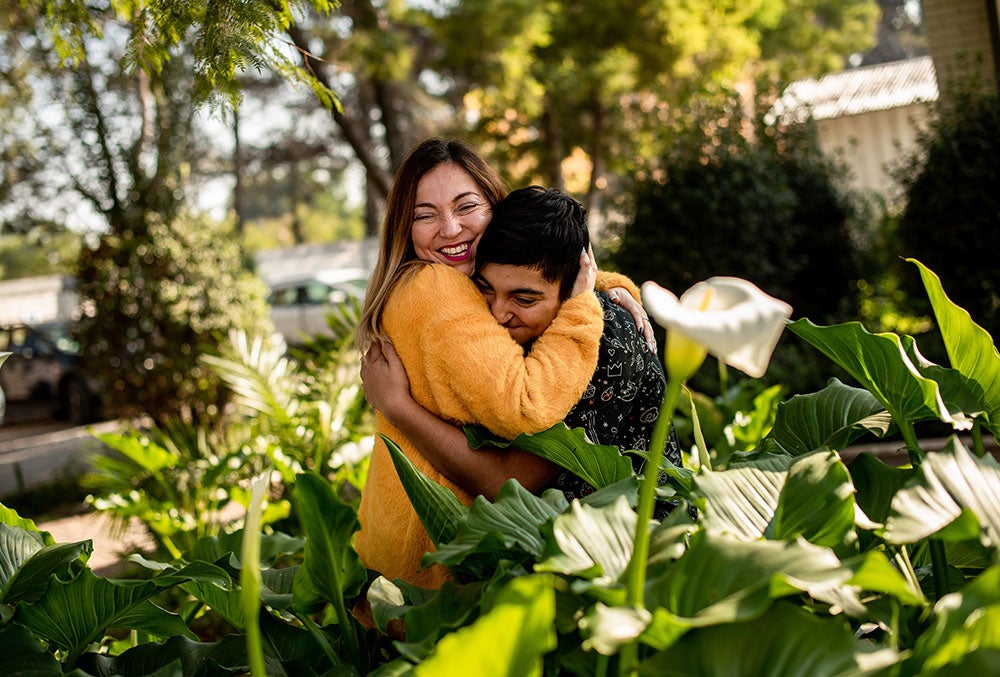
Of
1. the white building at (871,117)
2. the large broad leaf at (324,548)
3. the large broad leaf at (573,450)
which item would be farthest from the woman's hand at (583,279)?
the white building at (871,117)

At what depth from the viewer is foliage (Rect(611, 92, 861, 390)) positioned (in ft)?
22.9

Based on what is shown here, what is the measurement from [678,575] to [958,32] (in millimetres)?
7591

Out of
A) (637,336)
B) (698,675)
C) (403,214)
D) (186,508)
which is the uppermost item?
(403,214)

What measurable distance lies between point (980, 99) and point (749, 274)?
1888 mm

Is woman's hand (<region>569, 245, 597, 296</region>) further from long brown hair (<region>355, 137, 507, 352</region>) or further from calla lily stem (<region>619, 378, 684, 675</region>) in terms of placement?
calla lily stem (<region>619, 378, 684, 675</region>)

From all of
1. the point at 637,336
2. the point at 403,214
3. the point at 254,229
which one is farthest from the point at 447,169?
the point at 254,229

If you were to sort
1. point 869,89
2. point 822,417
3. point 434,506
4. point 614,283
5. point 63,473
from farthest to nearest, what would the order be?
point 869,89
point 63,473
point 614,283
point 822,417
point 434,506

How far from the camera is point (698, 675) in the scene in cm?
152

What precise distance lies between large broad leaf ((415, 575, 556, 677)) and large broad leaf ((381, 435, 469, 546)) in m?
0.76

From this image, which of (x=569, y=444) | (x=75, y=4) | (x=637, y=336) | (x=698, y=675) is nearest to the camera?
(x=698, y=675)

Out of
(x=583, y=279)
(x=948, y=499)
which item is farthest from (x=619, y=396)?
(x=948, y=499)

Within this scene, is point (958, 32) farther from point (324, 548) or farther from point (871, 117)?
point (871, 117)

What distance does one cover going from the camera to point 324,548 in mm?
1907

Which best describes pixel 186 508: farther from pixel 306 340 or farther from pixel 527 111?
pixel 527 111
